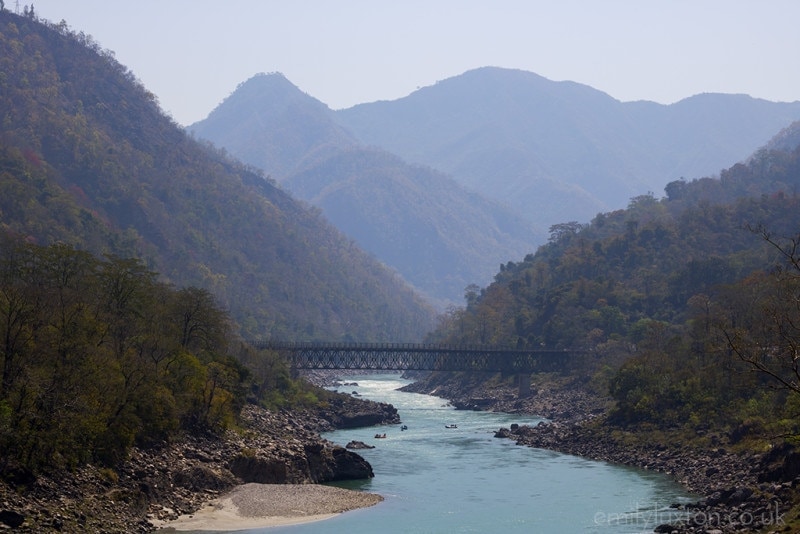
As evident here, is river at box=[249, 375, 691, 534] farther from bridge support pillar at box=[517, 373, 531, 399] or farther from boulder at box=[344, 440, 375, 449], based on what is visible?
bridge support pillar at box=[517, 373, 531, 399]

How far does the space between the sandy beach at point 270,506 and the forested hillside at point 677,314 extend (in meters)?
23.3

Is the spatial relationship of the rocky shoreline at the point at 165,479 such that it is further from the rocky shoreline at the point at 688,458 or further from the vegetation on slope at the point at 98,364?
the rocky shoreline at the point at 688,458

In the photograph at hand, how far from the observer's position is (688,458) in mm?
71688

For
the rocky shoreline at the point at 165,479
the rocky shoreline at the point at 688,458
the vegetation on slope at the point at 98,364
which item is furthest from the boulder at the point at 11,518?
the rocky shoreline at the point at 688,458

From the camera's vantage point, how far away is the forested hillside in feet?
252

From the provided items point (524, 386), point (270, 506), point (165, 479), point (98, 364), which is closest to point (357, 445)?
point (270, 506)

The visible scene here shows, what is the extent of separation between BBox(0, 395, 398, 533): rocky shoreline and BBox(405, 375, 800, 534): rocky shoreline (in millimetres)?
20178

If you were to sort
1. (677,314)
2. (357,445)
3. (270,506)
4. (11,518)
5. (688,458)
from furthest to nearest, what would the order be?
(677,314) → (357,445) → (688,458) → (270,506) → (11,518)

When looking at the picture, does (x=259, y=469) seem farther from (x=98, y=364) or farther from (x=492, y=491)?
(x=492, y=491)

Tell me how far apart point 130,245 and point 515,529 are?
424 ft

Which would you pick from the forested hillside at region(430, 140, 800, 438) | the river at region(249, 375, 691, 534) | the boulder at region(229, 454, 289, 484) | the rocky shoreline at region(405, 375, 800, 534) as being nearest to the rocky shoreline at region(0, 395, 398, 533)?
the boulder at region(229, 454, 289, 484)

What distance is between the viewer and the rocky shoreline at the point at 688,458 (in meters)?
49.0

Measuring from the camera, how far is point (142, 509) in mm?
51750

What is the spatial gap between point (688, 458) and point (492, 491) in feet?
49.0
